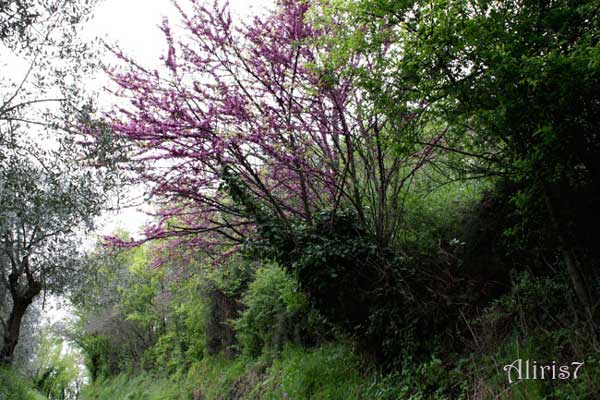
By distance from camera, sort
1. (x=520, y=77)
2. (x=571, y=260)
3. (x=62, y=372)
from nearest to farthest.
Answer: (x=520, y=77) < (x=571, y=260) < (x=62, y=372)

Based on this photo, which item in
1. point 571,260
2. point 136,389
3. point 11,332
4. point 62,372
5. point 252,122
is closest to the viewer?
point 571,260

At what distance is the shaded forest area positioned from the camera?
3.69m

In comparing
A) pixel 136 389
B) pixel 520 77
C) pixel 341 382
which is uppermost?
pixel 520 77

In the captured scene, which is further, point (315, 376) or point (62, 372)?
point (62, 372)

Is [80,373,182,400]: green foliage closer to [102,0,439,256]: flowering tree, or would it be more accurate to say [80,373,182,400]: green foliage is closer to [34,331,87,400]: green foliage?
[102,0,439,256]: flowering tree

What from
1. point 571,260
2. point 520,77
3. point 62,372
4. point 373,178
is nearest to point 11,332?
point 373,178

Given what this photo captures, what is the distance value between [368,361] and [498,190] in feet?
10.4

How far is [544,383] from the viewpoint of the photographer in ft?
12.3

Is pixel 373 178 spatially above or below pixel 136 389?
above

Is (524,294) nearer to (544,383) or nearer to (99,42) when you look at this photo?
(544,383)

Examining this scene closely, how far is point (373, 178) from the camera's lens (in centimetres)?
634

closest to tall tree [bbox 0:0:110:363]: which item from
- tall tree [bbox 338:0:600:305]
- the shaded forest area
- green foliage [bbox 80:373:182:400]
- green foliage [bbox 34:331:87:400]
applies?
the shaded forest area

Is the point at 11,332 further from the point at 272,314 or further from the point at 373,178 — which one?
the point at 373,178

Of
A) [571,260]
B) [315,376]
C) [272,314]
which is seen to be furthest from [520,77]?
[272,314]
